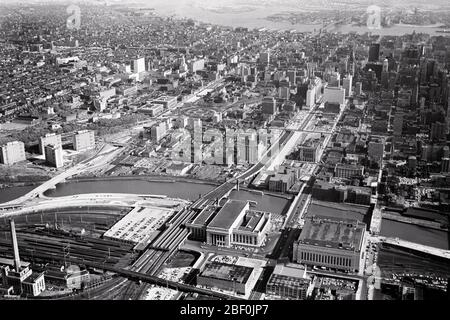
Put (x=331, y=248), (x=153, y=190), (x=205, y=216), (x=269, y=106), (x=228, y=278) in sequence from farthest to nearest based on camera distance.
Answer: (x=269, y=106) < (x=153, y=190) < (x=205, y=216) < (x=331, y=248) < (x=228, y=278)

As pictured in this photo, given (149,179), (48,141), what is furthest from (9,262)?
(48,141)

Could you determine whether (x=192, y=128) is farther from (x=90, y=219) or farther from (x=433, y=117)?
(x=433, y=117)

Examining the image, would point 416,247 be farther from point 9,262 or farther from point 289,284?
point 9,262

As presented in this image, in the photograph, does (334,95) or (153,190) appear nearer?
(153,190)

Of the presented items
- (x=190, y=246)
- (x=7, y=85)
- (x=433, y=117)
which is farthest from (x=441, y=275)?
(x=7, y=85)

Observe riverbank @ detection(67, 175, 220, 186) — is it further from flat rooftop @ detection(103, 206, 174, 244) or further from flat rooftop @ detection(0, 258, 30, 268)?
flat rooftop @ detection(0, 258, 30, 268)

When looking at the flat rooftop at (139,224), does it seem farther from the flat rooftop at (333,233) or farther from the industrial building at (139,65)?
the industrial building at (139,65)
